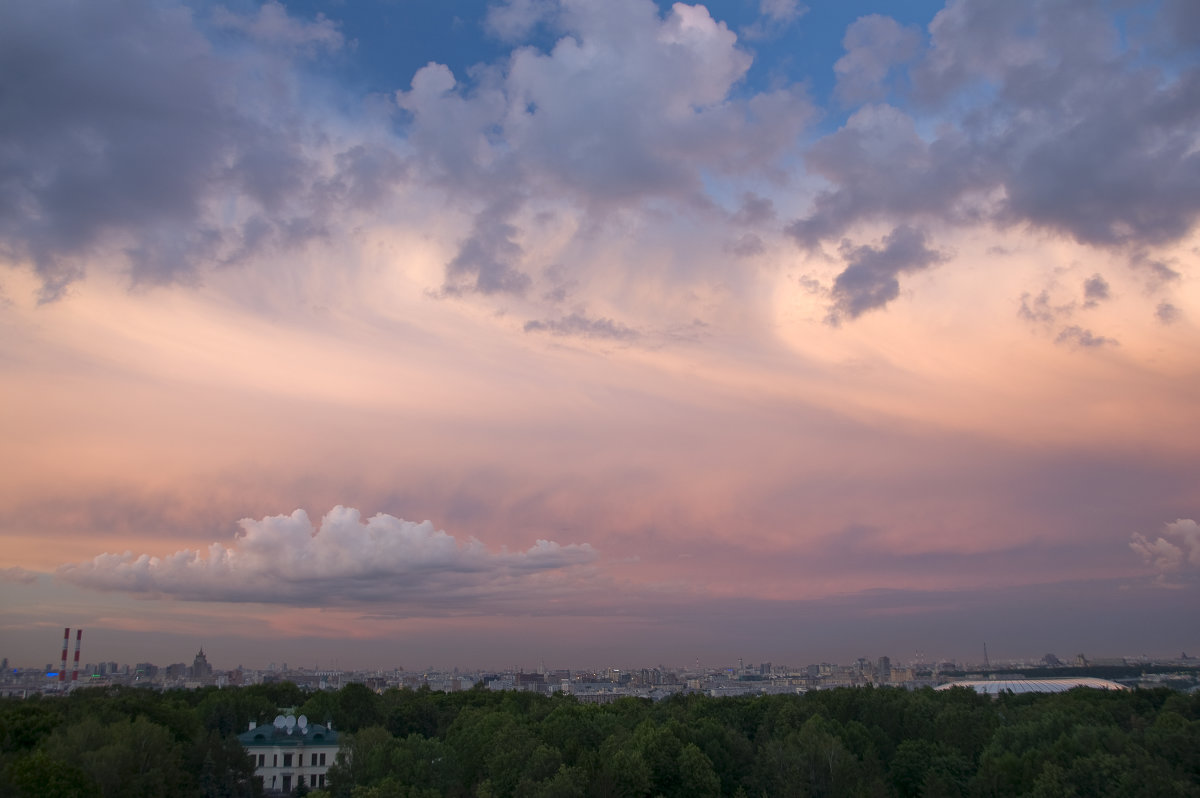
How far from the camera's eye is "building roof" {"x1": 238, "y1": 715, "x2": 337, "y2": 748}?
84.9 meters

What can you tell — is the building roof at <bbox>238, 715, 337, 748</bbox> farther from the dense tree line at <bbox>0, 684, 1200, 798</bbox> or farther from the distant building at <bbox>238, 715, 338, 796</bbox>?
the dense tree line at <bbox>0, 684, 1200, 798</bbox>

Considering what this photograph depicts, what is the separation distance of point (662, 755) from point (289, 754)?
4276 cm

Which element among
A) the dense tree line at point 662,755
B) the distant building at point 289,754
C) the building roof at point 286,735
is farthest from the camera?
the building roof at point 286,735

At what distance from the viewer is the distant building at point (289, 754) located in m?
83.1

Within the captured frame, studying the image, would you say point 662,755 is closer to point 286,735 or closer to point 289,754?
point 289,754

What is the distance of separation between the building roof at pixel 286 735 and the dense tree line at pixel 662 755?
225 inches

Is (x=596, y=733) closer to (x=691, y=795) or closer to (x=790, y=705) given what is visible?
(x=691, y=795)

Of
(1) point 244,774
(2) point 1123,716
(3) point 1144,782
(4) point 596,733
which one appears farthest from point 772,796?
(2) point 1123,716

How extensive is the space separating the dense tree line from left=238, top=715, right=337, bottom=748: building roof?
18.8 ft

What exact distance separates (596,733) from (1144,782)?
39.2 meters

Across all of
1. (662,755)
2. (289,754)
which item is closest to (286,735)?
(289,754)

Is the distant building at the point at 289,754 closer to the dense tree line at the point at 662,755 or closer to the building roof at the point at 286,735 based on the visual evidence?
the building roof at the point at 286,735

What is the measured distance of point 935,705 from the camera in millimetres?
96500

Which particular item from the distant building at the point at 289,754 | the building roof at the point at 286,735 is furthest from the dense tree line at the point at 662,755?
the distant building at the point at 289,754
